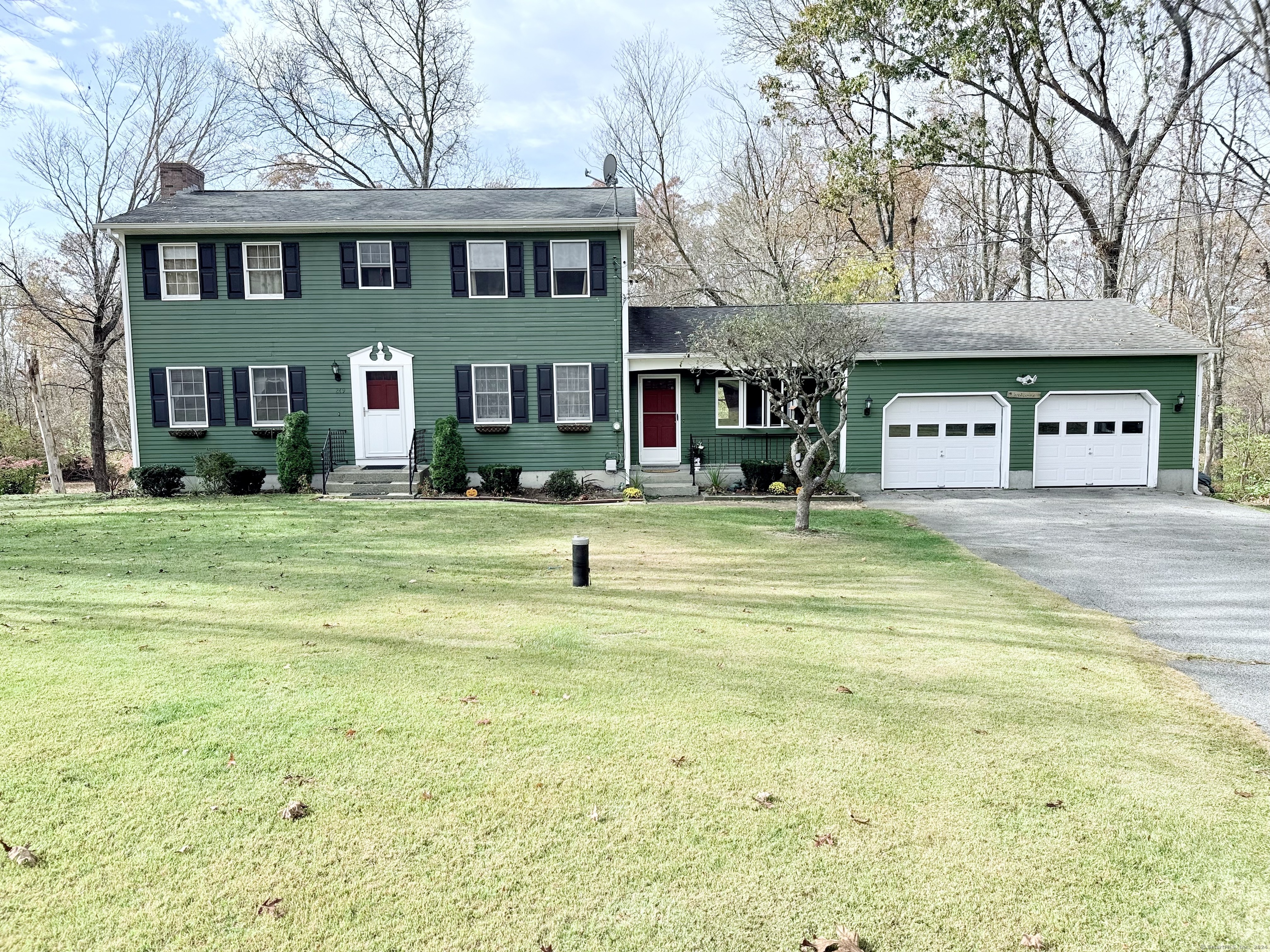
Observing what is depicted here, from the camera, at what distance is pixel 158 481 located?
14984 mm

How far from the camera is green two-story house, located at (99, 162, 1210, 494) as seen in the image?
1596 cm

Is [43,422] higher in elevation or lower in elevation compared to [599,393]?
lower

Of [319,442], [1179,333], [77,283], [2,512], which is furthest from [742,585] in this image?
[77,283]

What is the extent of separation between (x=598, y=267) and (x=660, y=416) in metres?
3.46

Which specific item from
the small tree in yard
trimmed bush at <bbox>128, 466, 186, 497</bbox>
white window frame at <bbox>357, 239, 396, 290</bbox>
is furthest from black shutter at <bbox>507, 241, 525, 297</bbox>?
trimmed bush at <bbox>128, 466, 186, 497</bbox>

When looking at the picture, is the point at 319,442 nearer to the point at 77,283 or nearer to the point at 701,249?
the point at 77,283

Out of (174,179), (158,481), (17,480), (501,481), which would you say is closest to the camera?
(158,481)

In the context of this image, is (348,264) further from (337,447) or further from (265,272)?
(337,447)

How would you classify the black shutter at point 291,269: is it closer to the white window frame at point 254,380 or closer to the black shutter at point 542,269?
the white window frame at point 254,380

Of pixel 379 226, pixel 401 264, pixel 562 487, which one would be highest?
pixel 379 226

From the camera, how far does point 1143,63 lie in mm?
17953

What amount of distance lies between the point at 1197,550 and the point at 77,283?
27.6 metres

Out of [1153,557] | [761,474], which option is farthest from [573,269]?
[1153,557]

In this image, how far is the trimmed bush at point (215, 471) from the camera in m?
15.2
